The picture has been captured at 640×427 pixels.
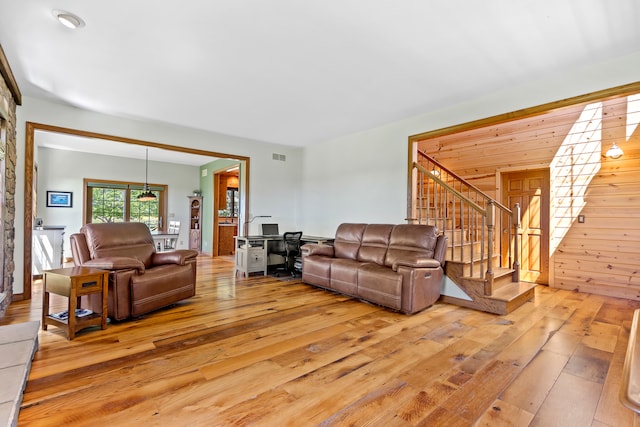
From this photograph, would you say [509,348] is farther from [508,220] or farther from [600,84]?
[508,220]

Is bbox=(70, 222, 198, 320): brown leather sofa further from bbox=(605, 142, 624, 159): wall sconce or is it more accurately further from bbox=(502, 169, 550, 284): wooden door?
bbox=(605, 142, 624, 159): wall sconce

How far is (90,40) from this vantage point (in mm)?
2662

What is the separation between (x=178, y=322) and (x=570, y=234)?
17.9 ft

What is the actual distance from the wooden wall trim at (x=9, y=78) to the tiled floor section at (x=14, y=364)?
2405 millimetres

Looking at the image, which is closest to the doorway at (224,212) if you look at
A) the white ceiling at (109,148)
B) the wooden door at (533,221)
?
the white ceiling at (109,148)

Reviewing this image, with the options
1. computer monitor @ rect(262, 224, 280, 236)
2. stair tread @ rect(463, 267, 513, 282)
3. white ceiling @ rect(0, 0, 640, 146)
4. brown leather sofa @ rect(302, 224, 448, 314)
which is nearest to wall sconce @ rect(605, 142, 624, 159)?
white ceiling @ rect(0, 0, 640, 146)

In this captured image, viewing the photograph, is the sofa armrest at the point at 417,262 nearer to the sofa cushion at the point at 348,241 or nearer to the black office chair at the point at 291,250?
the sofa cushion at the point at 348,241

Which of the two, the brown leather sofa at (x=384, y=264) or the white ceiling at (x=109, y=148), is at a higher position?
the white ceiling at (x=109, y=148)

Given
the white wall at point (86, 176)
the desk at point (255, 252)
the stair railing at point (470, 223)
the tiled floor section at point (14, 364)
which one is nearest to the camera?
the tiled floor section at point (14, 364)

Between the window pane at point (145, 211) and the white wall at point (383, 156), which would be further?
the window pane at point (145, 211)

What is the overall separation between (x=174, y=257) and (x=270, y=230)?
92.4 inches

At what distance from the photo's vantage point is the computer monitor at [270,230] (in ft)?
19.0

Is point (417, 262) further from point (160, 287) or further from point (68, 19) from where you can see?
point (68, 19)

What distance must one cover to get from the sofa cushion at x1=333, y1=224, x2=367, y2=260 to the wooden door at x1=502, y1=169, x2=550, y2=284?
2.88 meters
